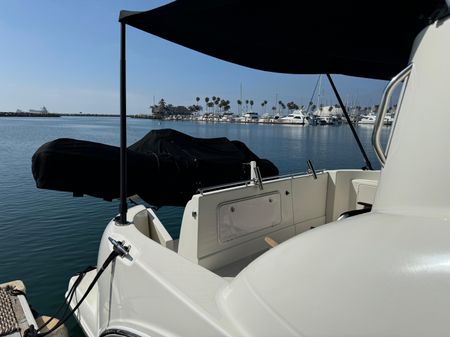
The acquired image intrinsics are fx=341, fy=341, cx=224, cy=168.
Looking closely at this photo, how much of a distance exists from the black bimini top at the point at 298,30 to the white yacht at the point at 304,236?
17 mm

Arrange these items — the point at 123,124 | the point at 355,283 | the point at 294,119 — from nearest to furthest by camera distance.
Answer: the point at 355,283 → the point at 123,124 → the point at 294,119

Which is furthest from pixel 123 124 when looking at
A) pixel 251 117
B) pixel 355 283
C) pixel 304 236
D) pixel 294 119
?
pixel 251 117

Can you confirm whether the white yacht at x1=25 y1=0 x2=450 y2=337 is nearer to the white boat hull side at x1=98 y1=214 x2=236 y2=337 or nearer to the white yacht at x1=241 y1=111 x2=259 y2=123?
the white boat hull side at x1=98 y1=214 x2=236 y2=337

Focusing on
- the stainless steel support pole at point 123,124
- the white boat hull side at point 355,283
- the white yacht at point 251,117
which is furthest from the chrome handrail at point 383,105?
the white yacht at point 251,117

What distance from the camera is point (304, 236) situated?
1.38 meters

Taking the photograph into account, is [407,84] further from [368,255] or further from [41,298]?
[41,298]

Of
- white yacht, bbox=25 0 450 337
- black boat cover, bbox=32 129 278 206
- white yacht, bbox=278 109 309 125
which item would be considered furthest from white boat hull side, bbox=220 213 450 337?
white yacht, bbox=278 109 309 125

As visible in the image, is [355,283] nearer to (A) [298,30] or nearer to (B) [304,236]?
(B) [304,236]

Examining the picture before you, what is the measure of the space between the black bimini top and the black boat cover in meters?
1.01

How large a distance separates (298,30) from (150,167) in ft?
5.72

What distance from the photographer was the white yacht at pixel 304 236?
3.60 feet

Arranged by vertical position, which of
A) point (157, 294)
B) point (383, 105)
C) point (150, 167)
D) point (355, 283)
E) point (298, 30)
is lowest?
point (157, 294)

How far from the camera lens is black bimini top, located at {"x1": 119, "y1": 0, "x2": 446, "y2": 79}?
2.37 meters

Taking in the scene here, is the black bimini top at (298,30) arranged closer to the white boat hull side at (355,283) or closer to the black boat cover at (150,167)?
the black boat cover at (150,167)
